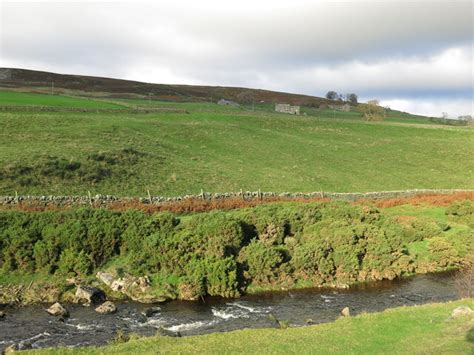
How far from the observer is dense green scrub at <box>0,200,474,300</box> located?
31.3 metres

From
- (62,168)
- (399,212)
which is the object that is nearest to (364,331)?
(399,212)

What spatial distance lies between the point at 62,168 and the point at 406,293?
38.2 m

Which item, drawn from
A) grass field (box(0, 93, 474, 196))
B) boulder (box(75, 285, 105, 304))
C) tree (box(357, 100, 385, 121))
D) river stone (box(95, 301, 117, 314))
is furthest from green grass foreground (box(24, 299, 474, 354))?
tree (box(357, 100, 385, 121))

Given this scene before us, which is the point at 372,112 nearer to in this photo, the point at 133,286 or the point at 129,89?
the point at 129,89

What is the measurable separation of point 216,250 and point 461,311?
650 inches

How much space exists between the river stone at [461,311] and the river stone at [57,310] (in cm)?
2112

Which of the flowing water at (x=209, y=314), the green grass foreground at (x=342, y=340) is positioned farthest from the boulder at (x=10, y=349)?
the green grass foreground at (x=342, y=340)

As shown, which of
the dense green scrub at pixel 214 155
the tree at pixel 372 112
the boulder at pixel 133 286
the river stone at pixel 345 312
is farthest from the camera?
the tree at pixel 372 112

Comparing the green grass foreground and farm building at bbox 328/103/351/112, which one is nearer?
the green grass foreground

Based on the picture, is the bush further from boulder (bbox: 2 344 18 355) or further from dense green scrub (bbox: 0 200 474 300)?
boulder (bbox: 2 344 18 355)

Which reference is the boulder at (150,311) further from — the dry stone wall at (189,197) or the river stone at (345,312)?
the dry stone wall at (189,197)

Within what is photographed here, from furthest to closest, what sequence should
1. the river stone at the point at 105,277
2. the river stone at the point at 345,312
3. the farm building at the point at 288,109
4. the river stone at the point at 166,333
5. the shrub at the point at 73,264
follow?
the farm building at the point at 288,109
the shrub at the point at 73,264
the river stone at the point at 105,277
the river stone at the point at 345,312
the river stone at the point at 166,333

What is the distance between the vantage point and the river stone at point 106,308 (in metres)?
26.7

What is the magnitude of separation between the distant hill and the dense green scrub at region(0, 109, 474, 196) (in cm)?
5602
